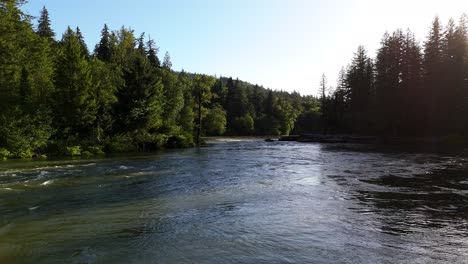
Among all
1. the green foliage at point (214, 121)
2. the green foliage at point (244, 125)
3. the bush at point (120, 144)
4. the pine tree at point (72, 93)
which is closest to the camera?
the pine tree at point (72, 93)

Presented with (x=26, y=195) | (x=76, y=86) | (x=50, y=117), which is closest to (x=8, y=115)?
(x=50, y=117)

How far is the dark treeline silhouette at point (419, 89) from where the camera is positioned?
54.4 meters

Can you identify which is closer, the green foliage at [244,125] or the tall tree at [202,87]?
the tall tree at [202,87]

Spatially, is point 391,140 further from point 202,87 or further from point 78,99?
point 78,99

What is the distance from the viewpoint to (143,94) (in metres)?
40.6

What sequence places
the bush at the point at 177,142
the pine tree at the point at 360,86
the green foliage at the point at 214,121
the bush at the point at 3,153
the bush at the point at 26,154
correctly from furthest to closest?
the green foliage at the point at 214,121
the pine tree at the point at 360,86
the bush at the point at 177,142
the bush at the point at 26,154
the bush at the point at 3,153

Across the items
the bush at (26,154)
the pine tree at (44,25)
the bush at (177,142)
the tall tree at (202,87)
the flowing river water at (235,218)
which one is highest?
the pine tree at (44,25)

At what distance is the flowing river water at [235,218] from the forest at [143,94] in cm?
1559

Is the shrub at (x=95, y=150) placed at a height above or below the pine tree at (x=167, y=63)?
below

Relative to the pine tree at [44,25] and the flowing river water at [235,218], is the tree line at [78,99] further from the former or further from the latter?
the pine tree at [44,25]

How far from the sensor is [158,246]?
7840mm

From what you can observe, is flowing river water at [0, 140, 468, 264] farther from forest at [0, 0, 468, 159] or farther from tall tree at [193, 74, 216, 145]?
tall tree at [193, 74, 216, 145]

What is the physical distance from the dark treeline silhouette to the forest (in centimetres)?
17

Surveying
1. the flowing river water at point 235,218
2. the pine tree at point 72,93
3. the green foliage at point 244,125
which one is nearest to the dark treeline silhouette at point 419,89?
the flowing river water at point 235,218
